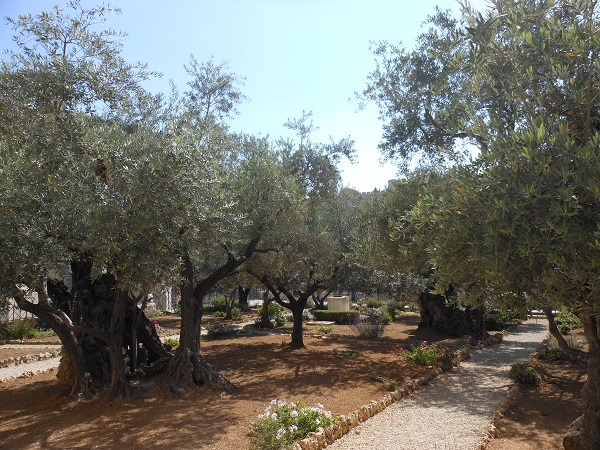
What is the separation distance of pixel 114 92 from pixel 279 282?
10.1 m

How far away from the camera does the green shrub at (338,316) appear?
26678 millimetres

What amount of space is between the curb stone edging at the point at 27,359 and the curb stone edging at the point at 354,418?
11.3m

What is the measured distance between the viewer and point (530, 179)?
4414 mm

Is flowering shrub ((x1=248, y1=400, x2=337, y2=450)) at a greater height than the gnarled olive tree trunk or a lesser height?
lesser

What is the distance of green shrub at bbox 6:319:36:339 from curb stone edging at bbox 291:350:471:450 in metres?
16.3

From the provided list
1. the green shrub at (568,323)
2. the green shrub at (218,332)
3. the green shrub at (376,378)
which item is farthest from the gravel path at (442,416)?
the green shrub at (218,332)

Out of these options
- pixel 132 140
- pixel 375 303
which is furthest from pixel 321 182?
pixel 375 303

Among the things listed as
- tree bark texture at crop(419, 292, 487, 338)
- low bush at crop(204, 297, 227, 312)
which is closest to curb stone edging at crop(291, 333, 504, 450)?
tree bark texture at crop(419, 292, 487, 338)

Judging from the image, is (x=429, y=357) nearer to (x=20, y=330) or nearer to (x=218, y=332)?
(x=218, y=332)

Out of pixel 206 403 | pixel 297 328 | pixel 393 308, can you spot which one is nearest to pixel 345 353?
pixel 297 328

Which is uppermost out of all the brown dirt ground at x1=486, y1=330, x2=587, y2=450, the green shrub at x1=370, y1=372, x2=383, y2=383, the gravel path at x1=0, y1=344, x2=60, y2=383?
the gravel path at x1=0, y1=344, x2=60, y2=383

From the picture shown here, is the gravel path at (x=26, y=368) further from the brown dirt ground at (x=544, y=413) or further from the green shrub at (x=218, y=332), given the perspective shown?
the brown dirt ground at (x=544, y=413)

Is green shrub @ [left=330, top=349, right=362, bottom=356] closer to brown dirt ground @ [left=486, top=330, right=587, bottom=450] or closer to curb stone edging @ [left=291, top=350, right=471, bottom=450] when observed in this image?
curb stone edging @ [left=291, top=350, right=471, bottom=450]

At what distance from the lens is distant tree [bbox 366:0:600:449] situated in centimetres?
431
